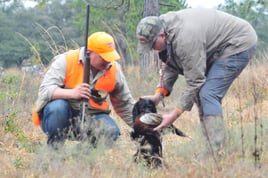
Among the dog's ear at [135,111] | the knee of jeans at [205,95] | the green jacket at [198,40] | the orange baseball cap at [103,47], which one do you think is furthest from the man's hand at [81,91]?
the knee of jeans at [205,95]

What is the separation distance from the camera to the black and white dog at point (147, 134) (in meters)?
5.11

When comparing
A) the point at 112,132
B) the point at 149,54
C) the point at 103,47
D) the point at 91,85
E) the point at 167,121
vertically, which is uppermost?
the point at 103,47

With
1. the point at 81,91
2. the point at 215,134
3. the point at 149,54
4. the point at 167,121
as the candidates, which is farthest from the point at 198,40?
the point at 149,54

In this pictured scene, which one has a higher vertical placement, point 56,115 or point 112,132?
point 56,115

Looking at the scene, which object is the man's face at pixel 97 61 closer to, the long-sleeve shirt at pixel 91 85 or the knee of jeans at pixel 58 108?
the long-sleeve shirt at pixel 91 85

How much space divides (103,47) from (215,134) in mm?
1360

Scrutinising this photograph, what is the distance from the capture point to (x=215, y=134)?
478cm

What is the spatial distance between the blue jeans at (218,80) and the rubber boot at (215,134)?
211 millimetres

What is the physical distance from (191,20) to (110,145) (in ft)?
4.23

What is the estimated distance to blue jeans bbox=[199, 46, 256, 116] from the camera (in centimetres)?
529

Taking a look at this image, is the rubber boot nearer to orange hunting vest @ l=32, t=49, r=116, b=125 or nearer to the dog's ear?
the dog's ear

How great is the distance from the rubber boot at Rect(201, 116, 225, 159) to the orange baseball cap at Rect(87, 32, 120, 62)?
104 centimetres

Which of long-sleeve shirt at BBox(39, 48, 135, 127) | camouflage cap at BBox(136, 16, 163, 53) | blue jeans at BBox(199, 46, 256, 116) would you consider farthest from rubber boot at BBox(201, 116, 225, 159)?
long-sleeve shirt at BBox(39, 48, 135, 127)

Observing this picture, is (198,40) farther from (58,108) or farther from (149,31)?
(58,108)
